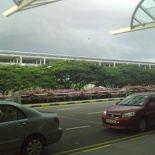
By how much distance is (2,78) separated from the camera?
31.0m

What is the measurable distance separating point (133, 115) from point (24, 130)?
16.0 feet

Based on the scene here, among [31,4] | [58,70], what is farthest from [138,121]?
[58,70]

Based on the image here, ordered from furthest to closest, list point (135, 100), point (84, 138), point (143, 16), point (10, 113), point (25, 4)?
1. point (143, 16)
2. point (25, 4)
3. point (135, 100)
4. point (84, 138)
5. point (10, 113)

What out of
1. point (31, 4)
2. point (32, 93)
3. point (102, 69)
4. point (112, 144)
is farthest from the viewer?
point (102, 69)

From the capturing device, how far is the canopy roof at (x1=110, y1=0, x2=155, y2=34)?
2495 centimetres

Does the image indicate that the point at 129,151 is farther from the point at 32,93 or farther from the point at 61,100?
the point at 61,100

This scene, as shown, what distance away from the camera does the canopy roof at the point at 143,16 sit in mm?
24953

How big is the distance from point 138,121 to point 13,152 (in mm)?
5367

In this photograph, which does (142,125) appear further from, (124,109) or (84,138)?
(84,138)

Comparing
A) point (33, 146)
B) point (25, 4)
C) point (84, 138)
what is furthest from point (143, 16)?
point (33, 146)

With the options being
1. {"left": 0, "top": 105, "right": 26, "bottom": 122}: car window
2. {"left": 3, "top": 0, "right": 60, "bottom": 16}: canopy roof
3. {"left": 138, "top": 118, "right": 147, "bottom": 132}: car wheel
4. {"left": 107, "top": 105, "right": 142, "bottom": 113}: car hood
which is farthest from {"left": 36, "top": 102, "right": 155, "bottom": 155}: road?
{"left": 3, "top": 0, "right": 60, "bottom": 16}: canopy roof

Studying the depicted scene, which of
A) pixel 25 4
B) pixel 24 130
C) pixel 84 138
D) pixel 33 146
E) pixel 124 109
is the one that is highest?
pixel 25 4

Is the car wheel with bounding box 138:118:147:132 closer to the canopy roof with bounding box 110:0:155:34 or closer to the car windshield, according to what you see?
the car windshield

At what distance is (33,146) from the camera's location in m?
6.84
